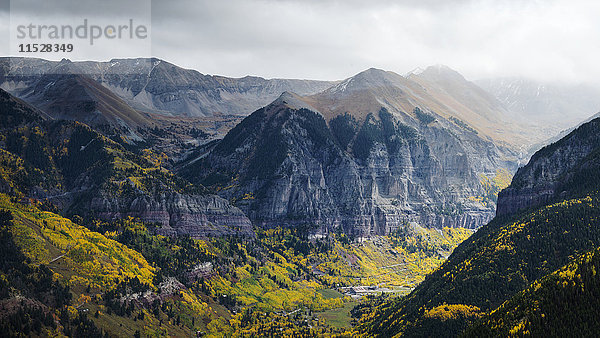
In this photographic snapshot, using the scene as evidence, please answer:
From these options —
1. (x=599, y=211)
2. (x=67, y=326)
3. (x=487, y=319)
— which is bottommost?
(x=67, y=326)

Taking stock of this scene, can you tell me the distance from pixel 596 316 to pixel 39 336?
161 m

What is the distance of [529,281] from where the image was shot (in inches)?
7554

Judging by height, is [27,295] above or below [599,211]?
below

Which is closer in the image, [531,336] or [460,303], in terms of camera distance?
[531,336]

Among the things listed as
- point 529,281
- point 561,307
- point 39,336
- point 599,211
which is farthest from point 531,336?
point 39,336

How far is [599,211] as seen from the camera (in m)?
200

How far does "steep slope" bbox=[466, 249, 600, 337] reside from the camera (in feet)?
451

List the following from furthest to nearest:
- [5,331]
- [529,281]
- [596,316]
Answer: [529,281] < [5,331] < [596,316]

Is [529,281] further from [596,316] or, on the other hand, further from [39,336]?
[39,336]

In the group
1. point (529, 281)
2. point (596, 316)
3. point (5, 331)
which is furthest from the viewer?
point (529, 281)

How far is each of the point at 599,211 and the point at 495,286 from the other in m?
44.5

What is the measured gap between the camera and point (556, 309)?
143375 mm

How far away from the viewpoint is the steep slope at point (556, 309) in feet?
451

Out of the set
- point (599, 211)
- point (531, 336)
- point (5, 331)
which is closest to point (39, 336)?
point (5, 331)
